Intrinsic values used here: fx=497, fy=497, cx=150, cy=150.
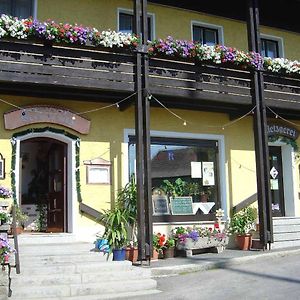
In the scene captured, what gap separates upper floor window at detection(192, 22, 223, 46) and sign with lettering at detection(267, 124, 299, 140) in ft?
9.28

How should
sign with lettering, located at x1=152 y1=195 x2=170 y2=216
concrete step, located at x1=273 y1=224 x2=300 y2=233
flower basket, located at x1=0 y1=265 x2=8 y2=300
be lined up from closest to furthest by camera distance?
flower basket, located at x1=0 y1=265 x2=8 y2=300, sign with lettering, located at x1=152 y1=195 x2=170 y2=216, concrete step, located at x1=273 y1=224 x2=300 y2=233

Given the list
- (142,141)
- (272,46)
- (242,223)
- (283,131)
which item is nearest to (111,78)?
(142,141)

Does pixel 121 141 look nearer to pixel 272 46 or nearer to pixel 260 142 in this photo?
pixel 260 142

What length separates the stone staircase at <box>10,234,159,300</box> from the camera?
320 inches

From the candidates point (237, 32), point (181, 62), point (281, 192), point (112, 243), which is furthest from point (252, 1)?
point (112, 243)

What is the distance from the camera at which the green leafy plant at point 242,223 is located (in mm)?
12617

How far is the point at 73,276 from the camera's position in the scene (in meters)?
8.55

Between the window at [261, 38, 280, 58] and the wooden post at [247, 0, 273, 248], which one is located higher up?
the window at [261, 38, 280, 58]

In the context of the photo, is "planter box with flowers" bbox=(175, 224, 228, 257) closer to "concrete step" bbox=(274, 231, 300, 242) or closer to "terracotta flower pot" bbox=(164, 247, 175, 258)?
"terracotta flower pot" bbox=(164, 247, 175, 258)

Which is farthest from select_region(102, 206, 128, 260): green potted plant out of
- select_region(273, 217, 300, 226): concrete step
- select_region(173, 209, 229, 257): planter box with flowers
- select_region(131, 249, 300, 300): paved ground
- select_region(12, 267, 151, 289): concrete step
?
select_region(273, 217, 300, 226): concrete step

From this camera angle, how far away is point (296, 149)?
14.7 meters

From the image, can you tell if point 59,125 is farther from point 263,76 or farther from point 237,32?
point 237,32

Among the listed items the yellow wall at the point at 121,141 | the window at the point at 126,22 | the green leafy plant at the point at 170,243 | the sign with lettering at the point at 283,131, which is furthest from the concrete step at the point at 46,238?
the sign with lettering at the point at 283,131

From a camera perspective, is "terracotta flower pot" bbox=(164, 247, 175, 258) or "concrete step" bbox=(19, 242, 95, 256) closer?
"concrete step" bbox=(19, 242, 95, 256)
